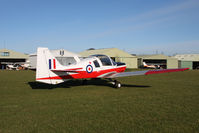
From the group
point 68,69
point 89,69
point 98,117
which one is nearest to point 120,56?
point 89,69

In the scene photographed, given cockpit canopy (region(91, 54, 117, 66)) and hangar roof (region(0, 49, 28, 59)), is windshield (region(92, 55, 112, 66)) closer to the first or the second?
cockpit canopy (region(91, 54, 117, 66))

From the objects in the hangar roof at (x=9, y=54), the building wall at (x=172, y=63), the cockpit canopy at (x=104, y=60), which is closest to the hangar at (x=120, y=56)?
the building wall at (x=172, y=63)

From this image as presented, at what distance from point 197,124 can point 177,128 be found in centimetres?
67

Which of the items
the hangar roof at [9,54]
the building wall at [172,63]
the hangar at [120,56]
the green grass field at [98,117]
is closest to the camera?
the green grass field at [98,117]

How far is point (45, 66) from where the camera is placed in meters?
10.1

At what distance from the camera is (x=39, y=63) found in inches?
394

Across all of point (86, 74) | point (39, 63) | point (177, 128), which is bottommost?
point (177, 128)

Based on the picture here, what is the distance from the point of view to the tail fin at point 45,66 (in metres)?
9.96

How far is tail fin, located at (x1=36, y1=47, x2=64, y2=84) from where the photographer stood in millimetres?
9961

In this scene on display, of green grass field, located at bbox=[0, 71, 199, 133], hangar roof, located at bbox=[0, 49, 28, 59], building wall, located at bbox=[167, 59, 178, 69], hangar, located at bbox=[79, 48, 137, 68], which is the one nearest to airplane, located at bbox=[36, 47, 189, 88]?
Answer: green grass field, located at bbox=[0, 71, 199, 133]

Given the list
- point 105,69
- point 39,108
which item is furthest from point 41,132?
point 105,69

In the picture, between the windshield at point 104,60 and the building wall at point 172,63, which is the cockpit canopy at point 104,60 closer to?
the windshield at point 104,60

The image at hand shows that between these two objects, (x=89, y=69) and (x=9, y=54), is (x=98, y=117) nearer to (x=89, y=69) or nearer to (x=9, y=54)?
(x=89, y=69)

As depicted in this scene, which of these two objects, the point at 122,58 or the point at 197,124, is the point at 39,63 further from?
the point at 122,58
